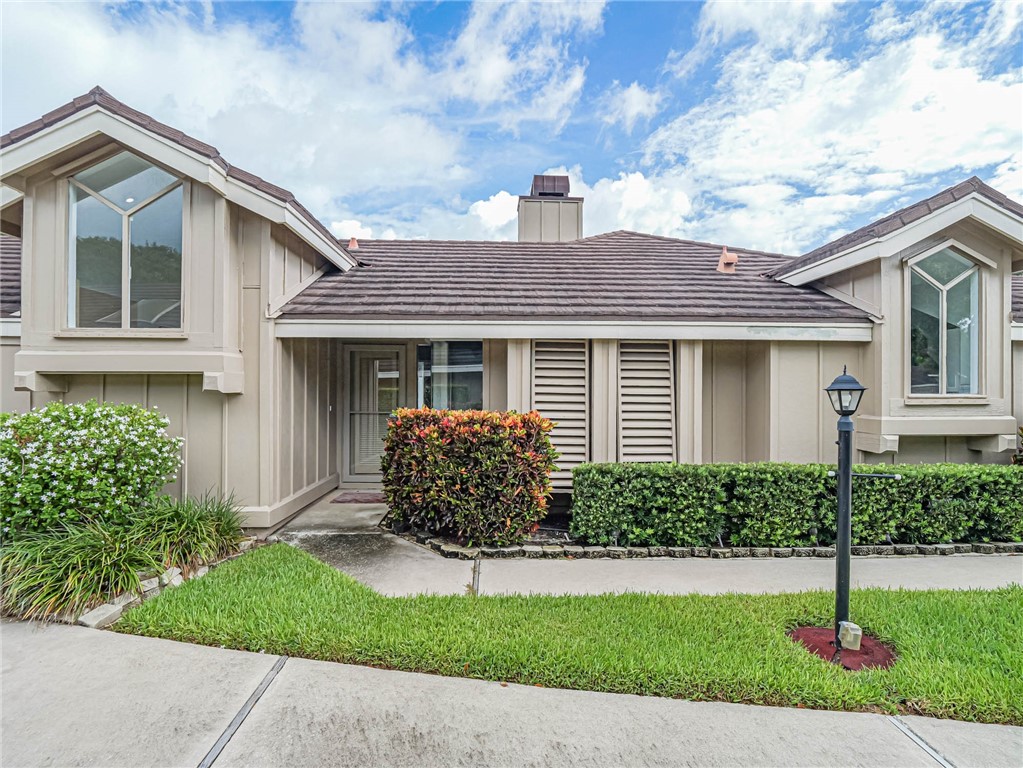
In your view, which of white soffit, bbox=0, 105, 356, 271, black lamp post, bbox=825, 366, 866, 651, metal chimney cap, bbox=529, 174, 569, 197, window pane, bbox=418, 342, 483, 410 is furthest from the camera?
metal chimney cap, bbox=529, 174, 569, 197

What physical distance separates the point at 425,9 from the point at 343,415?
8.13m

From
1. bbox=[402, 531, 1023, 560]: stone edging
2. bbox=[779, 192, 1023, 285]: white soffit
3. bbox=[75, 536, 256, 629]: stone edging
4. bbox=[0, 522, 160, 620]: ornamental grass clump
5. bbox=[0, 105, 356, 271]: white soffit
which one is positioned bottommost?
bbox=[402, 531, 1023, 560]: stone edging

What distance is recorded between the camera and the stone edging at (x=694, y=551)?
5012mm

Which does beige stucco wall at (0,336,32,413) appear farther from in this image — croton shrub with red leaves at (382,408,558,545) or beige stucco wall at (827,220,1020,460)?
beige stucco wall at (827,220,1020,460)

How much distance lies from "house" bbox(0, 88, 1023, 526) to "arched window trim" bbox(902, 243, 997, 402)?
0.03 m

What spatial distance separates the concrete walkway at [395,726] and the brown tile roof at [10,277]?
627cm

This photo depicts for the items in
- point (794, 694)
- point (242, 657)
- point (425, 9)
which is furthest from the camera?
point (425, 9)

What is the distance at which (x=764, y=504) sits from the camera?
516 cm

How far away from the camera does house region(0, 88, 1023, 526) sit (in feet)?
17.3

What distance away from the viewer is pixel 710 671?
9.06 ft

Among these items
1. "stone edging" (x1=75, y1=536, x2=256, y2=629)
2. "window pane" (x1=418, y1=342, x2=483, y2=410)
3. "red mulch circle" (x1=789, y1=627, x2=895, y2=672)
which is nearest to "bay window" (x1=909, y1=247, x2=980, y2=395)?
"red mulch circle" (x1=789, y1=627, x2=895, y2=672)

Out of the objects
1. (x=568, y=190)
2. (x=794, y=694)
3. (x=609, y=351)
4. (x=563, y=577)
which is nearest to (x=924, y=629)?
(x=794, y=694)

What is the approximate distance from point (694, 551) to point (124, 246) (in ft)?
23.9

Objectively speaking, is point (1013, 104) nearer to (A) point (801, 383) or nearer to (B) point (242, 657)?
(A) point (801, 383)
